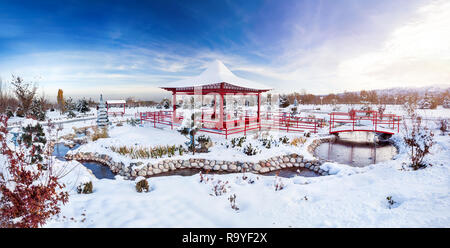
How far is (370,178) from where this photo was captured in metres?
5.41

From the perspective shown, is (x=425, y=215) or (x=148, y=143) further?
(x=148, y=143)

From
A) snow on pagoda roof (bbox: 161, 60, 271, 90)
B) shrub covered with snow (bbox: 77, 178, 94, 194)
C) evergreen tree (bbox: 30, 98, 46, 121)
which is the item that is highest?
snow on pagoda roof (bbox: 161, 60, 271, 90)

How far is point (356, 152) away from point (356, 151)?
0.74ft

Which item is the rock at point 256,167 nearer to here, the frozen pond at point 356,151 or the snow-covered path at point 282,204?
the snow-covered path at point 282,204

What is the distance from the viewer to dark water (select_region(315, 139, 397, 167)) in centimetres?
895

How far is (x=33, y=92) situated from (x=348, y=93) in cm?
6529

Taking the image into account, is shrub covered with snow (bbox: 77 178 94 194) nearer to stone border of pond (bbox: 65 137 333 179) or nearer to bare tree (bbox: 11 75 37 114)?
stone border of pond (bbox: 65 137 333 179)

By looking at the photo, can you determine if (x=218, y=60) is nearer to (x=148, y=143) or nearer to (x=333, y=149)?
(x=148, y=143)

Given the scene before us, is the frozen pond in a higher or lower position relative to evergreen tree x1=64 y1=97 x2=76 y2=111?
lower

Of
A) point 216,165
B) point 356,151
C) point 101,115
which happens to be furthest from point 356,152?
point 101,115

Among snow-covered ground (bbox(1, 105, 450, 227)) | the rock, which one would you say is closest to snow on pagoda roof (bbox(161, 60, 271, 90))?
the rock

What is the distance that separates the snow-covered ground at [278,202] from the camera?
338 cm

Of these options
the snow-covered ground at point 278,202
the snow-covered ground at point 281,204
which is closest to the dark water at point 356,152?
the snow-covered ground at point 278,202
